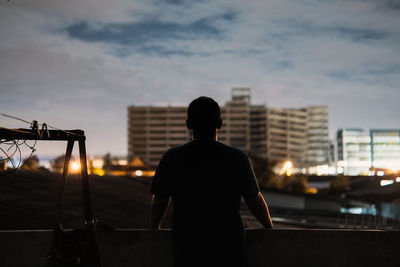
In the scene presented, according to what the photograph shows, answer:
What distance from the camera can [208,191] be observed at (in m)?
2.96

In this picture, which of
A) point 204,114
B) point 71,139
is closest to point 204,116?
point 204,114

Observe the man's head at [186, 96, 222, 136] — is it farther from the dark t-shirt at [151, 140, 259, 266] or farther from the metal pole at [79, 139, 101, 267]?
the metal pole at [79, 139, 101, 267]

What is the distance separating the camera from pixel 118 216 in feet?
38.7

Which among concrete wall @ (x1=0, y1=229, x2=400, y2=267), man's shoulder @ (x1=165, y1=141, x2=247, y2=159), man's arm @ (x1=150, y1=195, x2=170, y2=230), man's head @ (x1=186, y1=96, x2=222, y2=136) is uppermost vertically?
man's head @ (x1=186, y1=96, x2=222, y2=136)

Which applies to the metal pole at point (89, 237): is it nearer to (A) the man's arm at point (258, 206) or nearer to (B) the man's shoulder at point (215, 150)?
(B) the man's shoulder at point (215, 150)

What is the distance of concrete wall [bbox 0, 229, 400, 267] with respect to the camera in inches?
158

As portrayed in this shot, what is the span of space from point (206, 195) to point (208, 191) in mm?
27

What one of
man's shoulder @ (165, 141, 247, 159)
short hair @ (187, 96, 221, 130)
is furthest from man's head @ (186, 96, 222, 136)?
man's shoulder @ (165, 141, 247, 159)

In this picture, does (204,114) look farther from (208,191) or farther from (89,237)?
(89,237)

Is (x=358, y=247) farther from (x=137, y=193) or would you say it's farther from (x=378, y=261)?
(x=137, y=193)

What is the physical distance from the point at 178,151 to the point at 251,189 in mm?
515

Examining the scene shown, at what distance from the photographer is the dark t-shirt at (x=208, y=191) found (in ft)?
9.65

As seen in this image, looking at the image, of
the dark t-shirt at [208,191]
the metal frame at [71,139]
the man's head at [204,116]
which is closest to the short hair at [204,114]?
the man's head at [204,116]

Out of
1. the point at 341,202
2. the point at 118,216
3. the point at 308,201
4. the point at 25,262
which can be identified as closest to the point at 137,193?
the point at 118,216
